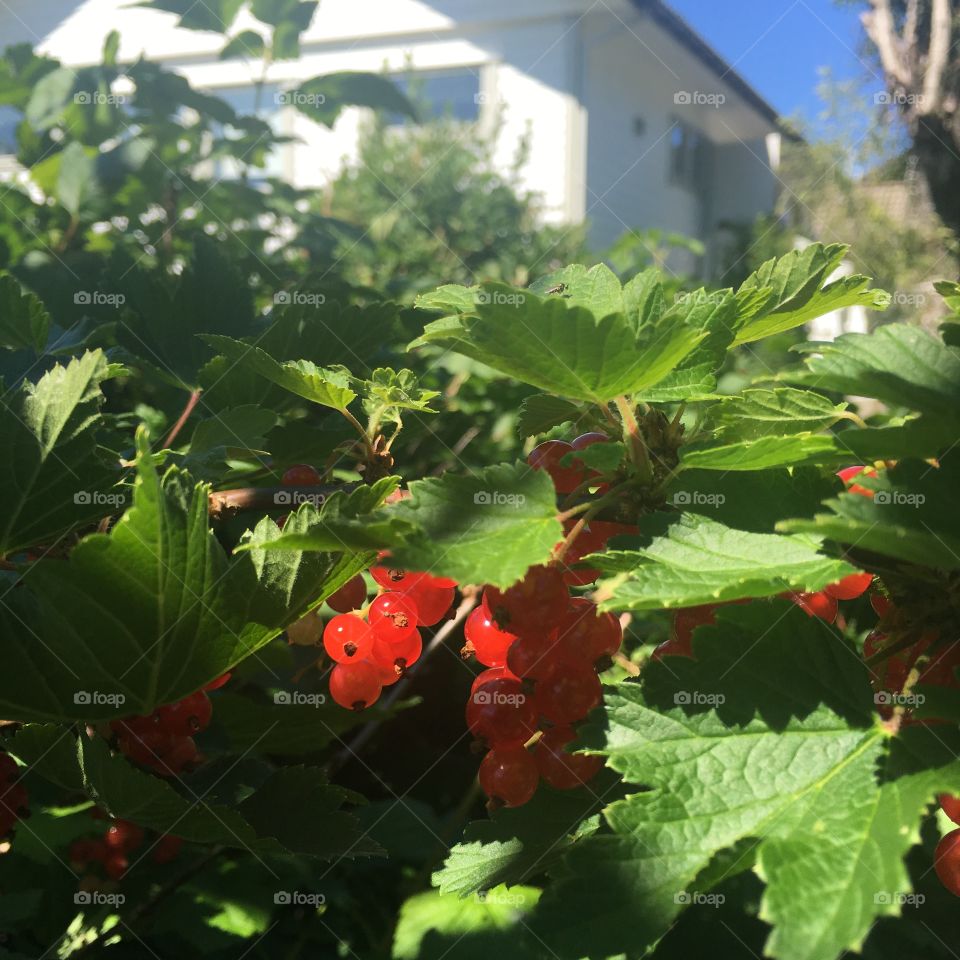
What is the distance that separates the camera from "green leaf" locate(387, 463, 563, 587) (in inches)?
19.4

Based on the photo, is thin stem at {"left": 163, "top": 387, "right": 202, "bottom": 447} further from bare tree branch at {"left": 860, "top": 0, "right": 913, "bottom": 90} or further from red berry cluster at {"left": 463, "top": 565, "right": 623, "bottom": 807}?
bare tree branch at {"left": 860, "top": 0, "right": 913, "bottom": 90}

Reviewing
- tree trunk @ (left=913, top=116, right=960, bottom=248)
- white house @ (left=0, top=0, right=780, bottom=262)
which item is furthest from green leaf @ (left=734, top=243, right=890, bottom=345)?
tree trunk @ (left=913, top=116, right=960, bottom=248)

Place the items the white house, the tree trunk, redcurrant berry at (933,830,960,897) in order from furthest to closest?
the tree trunk, the white house, redcurrant berry at (933,830,960,897)

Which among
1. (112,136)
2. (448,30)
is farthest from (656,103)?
(112,136)

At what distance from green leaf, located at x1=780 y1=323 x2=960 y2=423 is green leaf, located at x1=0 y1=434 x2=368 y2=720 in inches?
11.6

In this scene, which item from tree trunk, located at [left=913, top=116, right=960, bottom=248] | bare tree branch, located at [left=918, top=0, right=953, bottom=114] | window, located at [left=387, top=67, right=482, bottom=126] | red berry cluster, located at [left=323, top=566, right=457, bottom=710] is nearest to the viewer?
red berry cluster, located at [left=323, top=566, right=457, bottom=710]

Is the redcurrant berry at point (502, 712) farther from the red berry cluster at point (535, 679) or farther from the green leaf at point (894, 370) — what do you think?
the green leaf at point (894, 370)

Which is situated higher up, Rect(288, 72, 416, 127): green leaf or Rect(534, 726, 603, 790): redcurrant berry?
Answer: Rect(288, 72, 416, 127): green leaf

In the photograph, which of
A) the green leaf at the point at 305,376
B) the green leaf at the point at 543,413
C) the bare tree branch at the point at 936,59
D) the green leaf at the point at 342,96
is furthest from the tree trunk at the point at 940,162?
the green leaf at the point at 305,376

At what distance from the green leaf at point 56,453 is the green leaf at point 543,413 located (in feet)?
0.98

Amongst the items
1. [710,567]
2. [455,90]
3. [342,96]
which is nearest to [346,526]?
[710,567]

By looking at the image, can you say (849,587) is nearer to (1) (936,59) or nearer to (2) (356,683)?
(2) (356,683)

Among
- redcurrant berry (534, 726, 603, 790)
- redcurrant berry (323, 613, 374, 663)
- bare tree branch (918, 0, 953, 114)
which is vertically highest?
bare tree branch (918, 0, 953, 114)

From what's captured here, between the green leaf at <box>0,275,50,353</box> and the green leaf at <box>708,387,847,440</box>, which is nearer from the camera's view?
the green leaf at <box>708,387,847,440</box>
